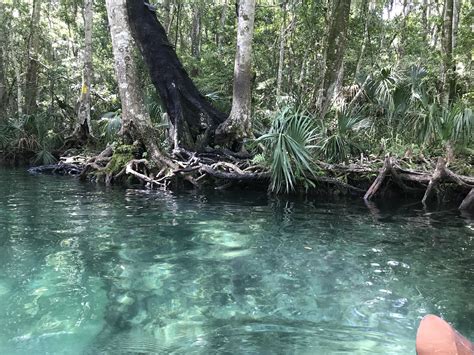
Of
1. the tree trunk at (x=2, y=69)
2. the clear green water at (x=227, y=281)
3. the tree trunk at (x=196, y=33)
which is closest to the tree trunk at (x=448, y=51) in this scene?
the clear green water at (x=227, y=281)

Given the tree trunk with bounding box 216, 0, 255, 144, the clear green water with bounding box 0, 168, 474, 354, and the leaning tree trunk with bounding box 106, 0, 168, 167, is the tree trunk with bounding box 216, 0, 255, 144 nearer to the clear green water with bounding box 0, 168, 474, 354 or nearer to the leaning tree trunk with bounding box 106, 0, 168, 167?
the leaning tree trunk with bounding box 106, 0, 168, 167

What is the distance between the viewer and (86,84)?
1692cm

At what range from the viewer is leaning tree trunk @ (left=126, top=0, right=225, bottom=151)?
1317cm

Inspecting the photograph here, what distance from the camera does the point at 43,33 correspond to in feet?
80.0

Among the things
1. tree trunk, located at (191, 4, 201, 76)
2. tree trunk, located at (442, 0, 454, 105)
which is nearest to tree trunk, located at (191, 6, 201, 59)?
tree trunk, located at (191, 4, 201, 76)

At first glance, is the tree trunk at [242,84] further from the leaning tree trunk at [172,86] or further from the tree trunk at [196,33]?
the tree trunk at [196,33]

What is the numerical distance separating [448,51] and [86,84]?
1212 centimetres

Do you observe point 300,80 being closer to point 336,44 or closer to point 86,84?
point 336,44

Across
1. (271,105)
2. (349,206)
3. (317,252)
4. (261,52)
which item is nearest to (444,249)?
(317,252)

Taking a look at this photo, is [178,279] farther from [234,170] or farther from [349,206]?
[234,170]

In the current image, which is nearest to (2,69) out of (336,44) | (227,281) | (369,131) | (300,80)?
(300,80)

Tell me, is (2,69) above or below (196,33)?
below

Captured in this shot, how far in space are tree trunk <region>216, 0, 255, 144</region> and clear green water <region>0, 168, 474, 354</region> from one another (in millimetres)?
4481

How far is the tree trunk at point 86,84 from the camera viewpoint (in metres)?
16.8
